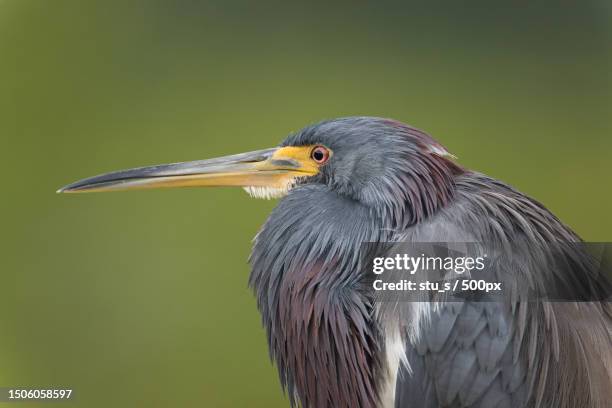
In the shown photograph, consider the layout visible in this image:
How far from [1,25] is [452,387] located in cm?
225

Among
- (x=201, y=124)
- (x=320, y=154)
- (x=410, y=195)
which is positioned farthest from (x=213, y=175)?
(x=201, y=124)

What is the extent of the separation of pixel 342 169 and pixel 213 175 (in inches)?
A: 11.2

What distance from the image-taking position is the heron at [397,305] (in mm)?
1291

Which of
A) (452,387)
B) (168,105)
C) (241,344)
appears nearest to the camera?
(452,387)

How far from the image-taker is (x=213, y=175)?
1.53m

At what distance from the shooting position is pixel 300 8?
281 cm

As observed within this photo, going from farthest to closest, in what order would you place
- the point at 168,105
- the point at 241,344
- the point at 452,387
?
the point at 168,105 → the point at 241,344 → the point at 452,387

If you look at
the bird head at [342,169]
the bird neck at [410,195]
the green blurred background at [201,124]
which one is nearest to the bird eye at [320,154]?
the bird head at [342,169]

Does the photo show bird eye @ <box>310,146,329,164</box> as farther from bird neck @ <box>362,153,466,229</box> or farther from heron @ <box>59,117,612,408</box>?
bird neck @ <box>362,153,466,229</box>

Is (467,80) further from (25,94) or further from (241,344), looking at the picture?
(25,94)

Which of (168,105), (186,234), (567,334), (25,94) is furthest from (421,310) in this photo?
(25,94)

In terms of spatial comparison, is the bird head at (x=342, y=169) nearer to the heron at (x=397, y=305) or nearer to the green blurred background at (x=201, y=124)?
the heron at (x=397, y=305)

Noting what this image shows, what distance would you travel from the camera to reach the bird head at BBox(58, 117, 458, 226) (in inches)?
54.3

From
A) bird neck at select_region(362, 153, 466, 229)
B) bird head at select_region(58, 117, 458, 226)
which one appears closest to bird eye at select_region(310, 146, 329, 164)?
bird head at select_region(58, 117, 458, 226)
